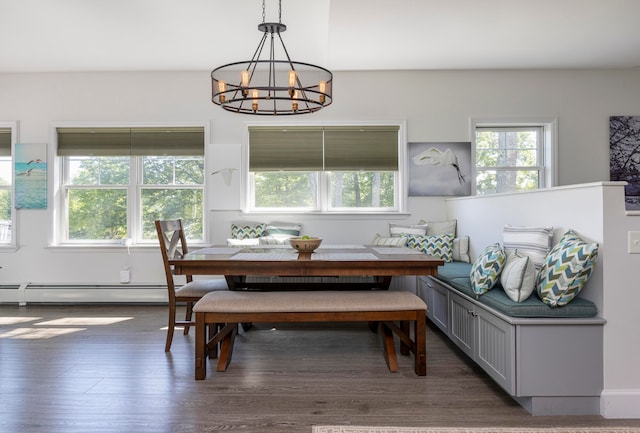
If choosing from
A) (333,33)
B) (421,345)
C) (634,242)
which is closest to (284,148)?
(333,33)

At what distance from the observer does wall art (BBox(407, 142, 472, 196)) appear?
15.6 ft

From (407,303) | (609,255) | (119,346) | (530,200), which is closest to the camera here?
(609,255)

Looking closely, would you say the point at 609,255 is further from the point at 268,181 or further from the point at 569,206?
the point at 268,181

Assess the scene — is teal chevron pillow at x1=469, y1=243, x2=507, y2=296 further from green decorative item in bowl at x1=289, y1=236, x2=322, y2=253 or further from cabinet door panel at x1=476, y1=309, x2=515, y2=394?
green decorative item in bowl at x1=289, y1=236, x2=322, y2=253

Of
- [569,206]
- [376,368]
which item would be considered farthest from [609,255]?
[376,368]

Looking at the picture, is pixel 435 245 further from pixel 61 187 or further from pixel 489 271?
pixel 61 187

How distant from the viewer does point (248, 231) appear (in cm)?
458

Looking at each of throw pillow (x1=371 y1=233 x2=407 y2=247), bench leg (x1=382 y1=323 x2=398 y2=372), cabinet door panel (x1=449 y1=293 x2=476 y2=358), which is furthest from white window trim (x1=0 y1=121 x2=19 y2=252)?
cabinet door panel (x1=449 y1=293 x2=476 y2=358)

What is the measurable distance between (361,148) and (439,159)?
92 centimetres

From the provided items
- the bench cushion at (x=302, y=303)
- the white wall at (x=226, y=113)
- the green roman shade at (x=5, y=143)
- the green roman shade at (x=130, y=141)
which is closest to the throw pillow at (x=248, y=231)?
the white wall at (x=226, y=113)

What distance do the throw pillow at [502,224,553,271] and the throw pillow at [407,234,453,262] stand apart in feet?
3.72

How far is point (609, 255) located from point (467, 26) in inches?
93.2

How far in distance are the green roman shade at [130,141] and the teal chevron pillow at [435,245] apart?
2671 millimetres

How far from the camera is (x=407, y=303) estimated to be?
101 inches
